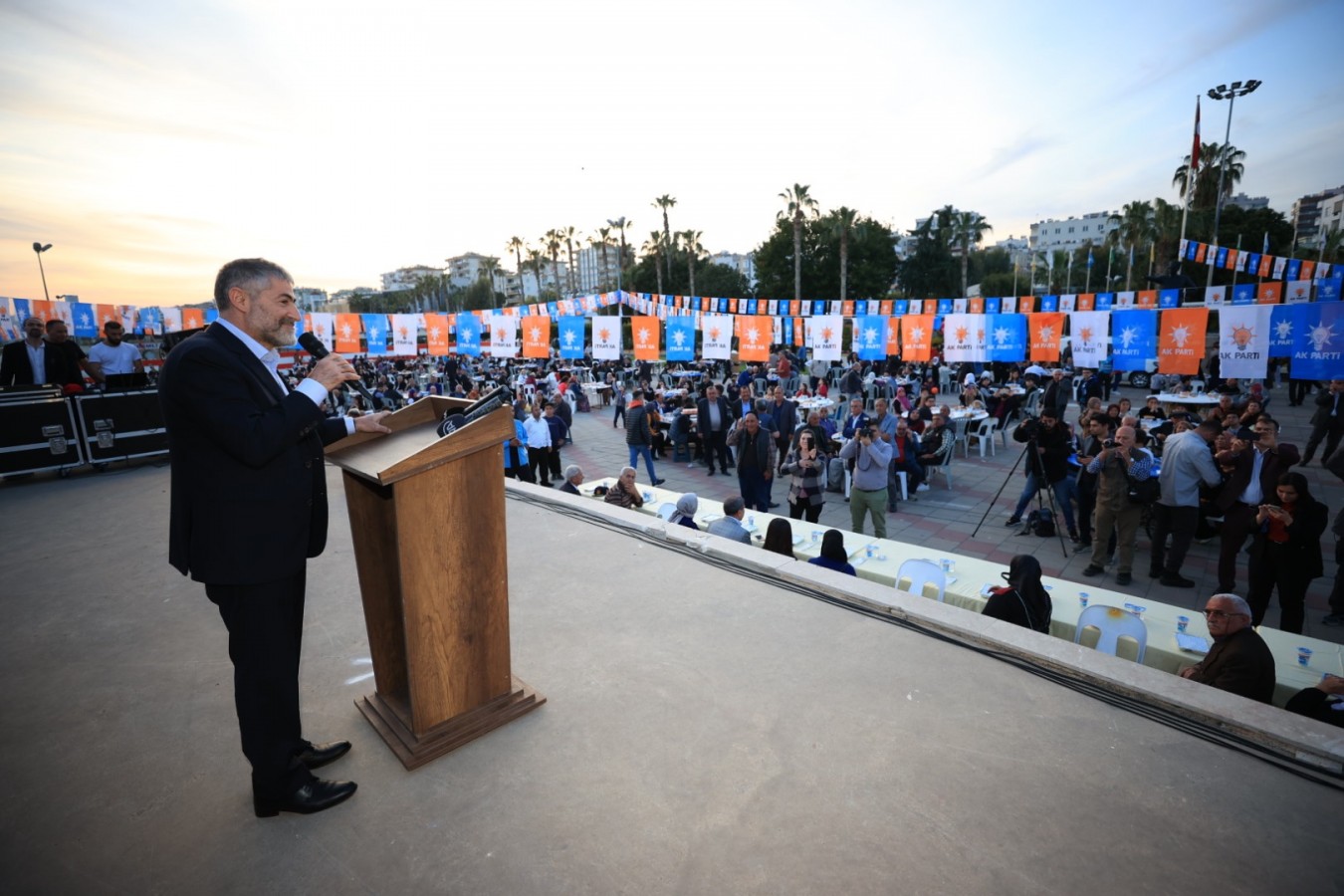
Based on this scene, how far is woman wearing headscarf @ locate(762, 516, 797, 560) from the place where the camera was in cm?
489

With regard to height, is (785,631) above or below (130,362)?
below

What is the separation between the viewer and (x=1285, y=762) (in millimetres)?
2107

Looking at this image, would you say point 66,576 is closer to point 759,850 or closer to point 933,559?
point 759,850

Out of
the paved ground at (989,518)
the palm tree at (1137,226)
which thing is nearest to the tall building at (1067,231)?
the palm tree at (1137,226)

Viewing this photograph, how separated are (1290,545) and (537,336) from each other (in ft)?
51.3

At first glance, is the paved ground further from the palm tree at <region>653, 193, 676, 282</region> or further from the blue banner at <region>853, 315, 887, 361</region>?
the palm tree at <region>653, 193, 676, 282</region>

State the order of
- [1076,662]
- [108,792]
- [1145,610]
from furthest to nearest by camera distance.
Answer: [1145,610] < [1076,662] < [108,792]

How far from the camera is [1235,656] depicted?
10.2 feet

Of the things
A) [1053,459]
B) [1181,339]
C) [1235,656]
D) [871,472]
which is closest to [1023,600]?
[1235,656]

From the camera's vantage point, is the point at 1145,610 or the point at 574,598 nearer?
the point at 574,598

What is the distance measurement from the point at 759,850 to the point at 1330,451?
14287mm

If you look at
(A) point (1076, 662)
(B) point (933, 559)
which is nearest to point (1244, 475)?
(B) point (933, 559)

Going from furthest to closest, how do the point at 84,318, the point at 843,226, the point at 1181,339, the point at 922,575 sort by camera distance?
the point at 843,226, the point at 84,318, the point at 1181,339, the point at 922,575

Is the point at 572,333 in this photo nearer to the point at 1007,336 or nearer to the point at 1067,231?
the point at 1007,336
